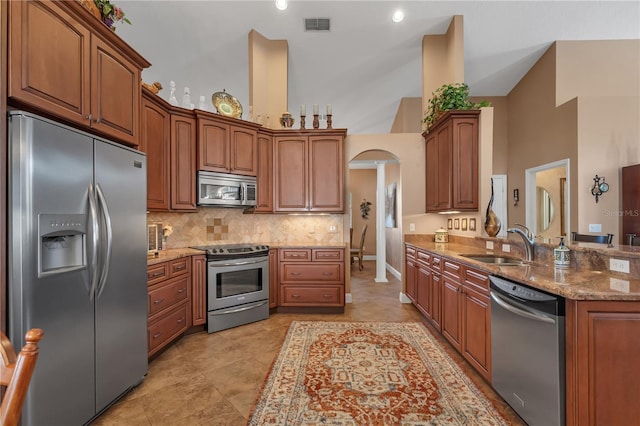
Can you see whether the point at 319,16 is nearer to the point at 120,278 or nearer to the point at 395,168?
the point at 395,168

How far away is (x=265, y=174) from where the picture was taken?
3850mm

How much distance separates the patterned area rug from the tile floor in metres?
0.11

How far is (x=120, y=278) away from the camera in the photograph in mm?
1864

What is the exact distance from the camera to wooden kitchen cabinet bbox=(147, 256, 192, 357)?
2.40m

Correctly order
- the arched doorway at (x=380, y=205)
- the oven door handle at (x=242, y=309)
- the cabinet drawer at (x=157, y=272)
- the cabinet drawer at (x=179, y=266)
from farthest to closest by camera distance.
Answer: the arched doorway at (x=380, y=205) → the oven door handle at (x=242, y=309) → the cabinet drawer at (x=179, y=266) → the cabinet drawer at (x=157, y=272)

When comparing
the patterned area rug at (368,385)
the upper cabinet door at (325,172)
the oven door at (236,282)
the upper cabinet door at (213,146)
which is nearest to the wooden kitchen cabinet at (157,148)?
the upper cabinet door at (213,146)

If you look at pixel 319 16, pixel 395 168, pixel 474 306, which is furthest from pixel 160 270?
pixel 395 168

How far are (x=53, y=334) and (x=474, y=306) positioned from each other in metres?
2.73

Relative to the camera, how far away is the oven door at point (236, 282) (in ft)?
10.2

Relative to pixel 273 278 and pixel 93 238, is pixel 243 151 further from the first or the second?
pixel 93 238

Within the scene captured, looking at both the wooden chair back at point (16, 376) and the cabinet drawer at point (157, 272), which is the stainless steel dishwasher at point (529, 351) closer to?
the wooden chair back at point (16, 376)

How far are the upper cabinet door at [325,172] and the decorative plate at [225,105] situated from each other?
1057mm

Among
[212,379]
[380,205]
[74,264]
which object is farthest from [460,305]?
[380,205]

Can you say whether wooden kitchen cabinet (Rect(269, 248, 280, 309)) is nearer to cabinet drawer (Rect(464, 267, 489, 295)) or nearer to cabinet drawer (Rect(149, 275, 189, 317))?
cabinet drawer (Rect(149, 275, 189, 317))
